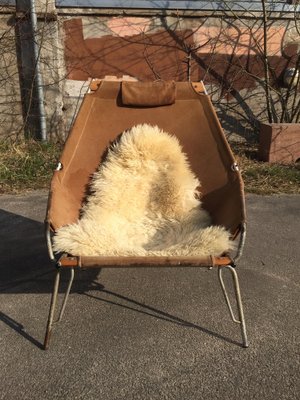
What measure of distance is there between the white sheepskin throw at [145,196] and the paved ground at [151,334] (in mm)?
323

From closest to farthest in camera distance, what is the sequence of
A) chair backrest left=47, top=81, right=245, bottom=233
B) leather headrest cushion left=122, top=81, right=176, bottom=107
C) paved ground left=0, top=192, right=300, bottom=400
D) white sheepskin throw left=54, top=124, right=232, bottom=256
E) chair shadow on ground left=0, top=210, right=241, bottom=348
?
paved ground left=0, top=192, right=300, bottom=400 < chair shadow on ground left=0, top=210, right=241, bottom=348 < white sheepskin throw left=54, top=124, right=232, bottom=256 < chair backrest left=47, top=81, right=245, bottom=233 < leather headrest cushion left=122, top=81, right=176, bottom=107

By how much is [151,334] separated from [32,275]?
896mm

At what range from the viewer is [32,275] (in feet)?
8.12

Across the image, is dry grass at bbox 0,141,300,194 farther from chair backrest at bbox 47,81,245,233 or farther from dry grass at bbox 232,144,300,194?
chair backrest at bbox 47,81,245,233

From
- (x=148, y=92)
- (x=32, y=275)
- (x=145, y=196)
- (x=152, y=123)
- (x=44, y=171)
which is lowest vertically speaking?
(x=32, y=275)

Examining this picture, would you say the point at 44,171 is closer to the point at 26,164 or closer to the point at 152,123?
the point at 26,164

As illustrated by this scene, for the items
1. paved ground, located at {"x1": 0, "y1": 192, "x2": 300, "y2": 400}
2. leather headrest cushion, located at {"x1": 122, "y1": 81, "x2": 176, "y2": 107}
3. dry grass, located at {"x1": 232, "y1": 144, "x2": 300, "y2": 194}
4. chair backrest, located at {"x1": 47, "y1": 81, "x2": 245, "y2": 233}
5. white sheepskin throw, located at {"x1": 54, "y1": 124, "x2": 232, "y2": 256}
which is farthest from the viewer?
dry grass, located at {"x1": 232, "y1": 144, "x2": 300, "y2": 194}

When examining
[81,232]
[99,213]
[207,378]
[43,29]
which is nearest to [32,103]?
[43,29]

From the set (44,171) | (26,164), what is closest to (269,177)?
(44,171)

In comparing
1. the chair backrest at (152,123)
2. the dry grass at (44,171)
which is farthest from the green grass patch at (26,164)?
the chair backrest at (152,123)

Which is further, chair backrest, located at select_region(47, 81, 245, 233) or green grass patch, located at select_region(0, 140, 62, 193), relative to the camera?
green grass patch, located at select_region(0, 140, 62, 193)

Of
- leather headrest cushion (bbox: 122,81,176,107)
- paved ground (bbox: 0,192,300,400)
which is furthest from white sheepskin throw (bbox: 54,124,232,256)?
paved ground (bbox: 0,192,300,400)

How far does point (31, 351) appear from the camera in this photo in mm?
1819

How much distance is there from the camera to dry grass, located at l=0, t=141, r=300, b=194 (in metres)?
4.02
